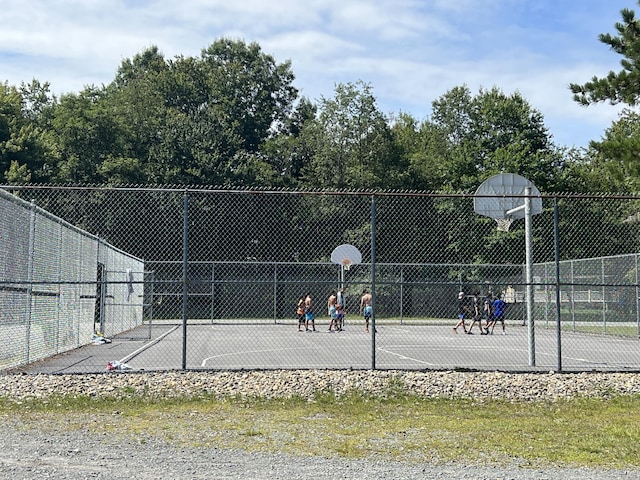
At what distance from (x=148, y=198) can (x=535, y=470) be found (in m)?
35.2

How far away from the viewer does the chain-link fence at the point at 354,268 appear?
84.8 ft

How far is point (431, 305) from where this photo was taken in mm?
34500

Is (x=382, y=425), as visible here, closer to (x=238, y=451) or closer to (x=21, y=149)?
(x=238, y=451)

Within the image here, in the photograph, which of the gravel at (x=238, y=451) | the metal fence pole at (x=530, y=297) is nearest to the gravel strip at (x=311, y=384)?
the gravel at (x=238, y=451)

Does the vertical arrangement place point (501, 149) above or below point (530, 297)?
above

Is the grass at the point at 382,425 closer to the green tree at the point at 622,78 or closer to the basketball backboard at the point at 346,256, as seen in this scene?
the green tree at the point at 622,78

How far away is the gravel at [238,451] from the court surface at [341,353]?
0.86 metres

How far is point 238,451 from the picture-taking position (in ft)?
25.8

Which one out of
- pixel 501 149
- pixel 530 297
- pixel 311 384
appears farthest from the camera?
pixel 501 149

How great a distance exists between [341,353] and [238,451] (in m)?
10.5

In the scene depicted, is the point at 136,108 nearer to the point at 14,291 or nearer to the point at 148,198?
the point at 148,198

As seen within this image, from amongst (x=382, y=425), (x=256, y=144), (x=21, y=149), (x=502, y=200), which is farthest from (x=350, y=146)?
(x=382, y=425)

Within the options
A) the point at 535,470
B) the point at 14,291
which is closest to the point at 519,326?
the point at 14,291

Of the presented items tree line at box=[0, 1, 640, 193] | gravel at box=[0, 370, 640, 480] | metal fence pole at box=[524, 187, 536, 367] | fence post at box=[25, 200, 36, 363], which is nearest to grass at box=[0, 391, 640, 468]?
gravel at box=[0, 370, 640, 480]
